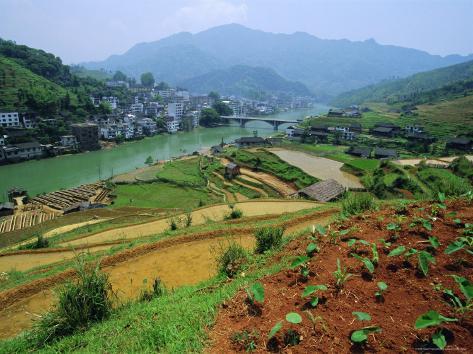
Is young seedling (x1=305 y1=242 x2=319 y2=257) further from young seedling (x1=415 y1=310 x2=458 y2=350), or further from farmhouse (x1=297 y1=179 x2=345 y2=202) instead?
farmhouse (x1=297 y1=179 x2=345 y2=202)

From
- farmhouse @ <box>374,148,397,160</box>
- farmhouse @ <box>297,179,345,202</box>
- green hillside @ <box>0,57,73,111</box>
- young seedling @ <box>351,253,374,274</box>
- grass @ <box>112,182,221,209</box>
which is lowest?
grass @ <box>112,182,221,209</box>

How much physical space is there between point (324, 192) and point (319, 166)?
48.5 ft

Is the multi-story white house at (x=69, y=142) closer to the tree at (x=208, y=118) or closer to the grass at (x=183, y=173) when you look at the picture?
the grass at (x=183, y=173)

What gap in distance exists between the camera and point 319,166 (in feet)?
131

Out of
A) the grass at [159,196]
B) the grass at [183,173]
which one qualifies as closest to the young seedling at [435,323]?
the grass at [159,196]

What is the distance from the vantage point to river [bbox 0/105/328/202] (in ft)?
130

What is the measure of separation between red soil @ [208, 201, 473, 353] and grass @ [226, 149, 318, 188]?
27.3 metres

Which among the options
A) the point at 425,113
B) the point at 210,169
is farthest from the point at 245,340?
the point at 425,113

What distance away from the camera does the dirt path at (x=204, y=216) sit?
14539 millimetres

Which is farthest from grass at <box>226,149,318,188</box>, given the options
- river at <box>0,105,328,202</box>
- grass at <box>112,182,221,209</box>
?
river at <box>0,105,328,202</box>

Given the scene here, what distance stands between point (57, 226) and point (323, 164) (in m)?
30.5

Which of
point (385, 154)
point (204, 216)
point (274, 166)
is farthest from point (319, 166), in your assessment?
point (204, 216)

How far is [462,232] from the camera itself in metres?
5.37

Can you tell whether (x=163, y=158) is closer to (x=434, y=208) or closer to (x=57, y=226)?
(x=57, y=226)
